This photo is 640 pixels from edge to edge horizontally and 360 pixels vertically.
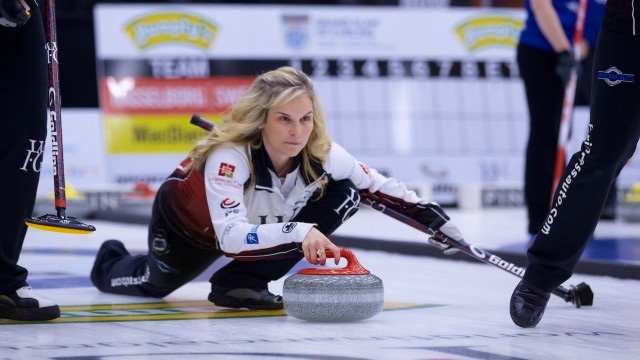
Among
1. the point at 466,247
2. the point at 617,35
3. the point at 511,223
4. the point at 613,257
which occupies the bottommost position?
the point at 511,223

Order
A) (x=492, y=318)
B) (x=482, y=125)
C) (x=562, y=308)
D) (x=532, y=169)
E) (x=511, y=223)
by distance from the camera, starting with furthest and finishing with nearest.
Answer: (x=482, y=125) < (x=511, y=223) < (x=532, y=169) < (x=562, y=308) < (x=492, y=318)

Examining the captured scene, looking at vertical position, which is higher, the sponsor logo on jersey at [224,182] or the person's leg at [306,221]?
the sponsor logo on jersey at [224,182]

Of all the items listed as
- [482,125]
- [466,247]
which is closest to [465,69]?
[482,125]

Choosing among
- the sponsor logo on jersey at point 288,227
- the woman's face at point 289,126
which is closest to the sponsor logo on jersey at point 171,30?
the woman's face at point 289,126

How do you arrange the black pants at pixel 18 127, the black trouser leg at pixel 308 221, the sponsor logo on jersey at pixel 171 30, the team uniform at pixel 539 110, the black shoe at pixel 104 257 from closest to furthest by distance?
the black pants at pixel 18 127
the black trouser leg at pixel 308 221
the black shoe at pixel 104 257
the team uniform at pixel 539 110
the sponsor logo on jersey at pixel 171 30

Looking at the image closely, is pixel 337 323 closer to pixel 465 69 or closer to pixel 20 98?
pixel 20 98

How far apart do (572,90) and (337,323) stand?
2.72 meters

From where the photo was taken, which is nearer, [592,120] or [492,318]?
[592,120]

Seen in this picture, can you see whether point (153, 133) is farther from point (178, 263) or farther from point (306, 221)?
point (306, 221)

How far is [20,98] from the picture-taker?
8.64ft

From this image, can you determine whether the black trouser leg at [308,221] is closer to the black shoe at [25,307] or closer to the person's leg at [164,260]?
the person's leg at [164,260]

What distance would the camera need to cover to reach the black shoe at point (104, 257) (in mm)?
3426

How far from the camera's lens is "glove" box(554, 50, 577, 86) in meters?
4.56

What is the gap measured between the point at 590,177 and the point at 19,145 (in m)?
1.29
